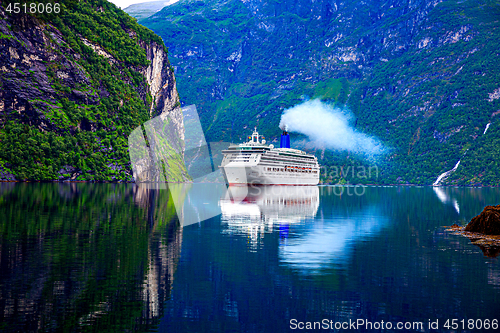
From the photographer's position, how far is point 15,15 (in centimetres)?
17162

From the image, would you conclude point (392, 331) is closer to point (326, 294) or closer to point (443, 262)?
point (326, 294)

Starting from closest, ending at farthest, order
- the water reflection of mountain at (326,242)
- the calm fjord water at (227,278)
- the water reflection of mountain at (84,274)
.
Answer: the water reflection of mountain at (84,274) → the calm fjord water at (227,278) → the water reflection of mountain at (326,242)

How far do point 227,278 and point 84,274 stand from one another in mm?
6278

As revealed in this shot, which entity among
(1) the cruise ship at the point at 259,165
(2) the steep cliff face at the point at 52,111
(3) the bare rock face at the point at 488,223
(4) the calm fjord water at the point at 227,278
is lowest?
(4) the calm fjord water at the point at 227,278

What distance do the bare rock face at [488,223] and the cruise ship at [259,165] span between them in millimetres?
111657

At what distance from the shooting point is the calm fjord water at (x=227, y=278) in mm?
16594

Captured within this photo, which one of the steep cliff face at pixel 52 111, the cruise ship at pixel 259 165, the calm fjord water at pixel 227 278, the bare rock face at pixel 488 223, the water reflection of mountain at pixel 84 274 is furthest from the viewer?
the cruise ship at pixel 259 165

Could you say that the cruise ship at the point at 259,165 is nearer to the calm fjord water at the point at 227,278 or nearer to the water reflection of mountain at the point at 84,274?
the water reflection of mountain at the point at 84,274

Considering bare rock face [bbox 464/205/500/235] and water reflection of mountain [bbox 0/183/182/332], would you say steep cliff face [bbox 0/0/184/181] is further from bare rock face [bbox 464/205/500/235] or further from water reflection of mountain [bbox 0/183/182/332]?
bare rock face [bbox 464/205/500/235]

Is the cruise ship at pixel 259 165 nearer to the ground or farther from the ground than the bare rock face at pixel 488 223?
farther from the ground

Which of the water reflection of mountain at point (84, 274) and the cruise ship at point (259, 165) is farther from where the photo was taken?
the cruise ship at point (259, 165)

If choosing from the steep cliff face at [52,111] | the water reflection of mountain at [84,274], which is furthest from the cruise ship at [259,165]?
the water reflection of mountain at [84,274]

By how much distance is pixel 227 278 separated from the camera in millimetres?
21781

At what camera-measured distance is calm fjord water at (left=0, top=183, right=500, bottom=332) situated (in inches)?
653
